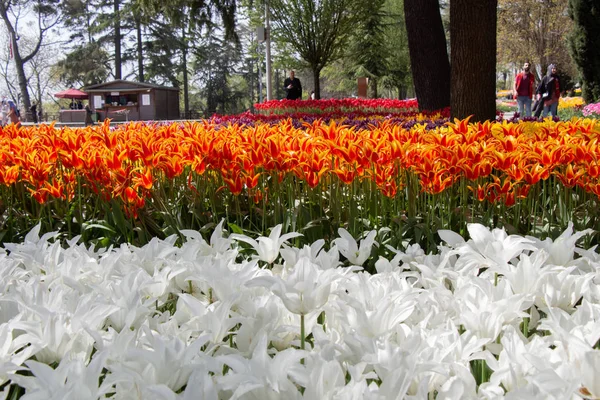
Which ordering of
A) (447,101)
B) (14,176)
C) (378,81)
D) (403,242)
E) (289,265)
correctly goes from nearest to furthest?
(289,265), (403,242), (14,176), (447,101), (378,81)

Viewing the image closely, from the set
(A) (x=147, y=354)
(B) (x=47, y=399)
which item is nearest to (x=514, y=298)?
(A) (x=147, y=354)

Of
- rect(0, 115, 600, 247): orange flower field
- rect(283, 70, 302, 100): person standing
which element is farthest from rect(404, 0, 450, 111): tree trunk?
rect(283, 70, 302, 100): person standing

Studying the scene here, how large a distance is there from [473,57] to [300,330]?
5012 millimetres

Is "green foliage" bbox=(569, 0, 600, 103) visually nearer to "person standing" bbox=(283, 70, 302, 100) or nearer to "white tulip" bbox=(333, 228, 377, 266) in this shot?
"person standing" bbox=(283, 70, 302, 100)

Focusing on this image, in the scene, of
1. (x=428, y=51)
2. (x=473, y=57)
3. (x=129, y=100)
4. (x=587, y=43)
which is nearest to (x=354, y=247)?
(x=473, y=57)

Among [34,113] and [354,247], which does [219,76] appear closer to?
[34,113]

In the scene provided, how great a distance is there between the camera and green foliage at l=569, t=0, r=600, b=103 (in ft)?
75.6

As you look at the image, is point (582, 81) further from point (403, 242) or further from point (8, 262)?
point (8, 262)

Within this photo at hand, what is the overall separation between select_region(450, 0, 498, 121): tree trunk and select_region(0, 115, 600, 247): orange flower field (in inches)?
78.9

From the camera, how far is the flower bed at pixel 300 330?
98 cm

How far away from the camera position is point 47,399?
0.93 m

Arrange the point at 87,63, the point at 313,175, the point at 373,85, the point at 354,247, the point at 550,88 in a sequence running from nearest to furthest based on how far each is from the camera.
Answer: the point at 354,247 → the point at 313,175 → the point at 550,88 → the point at 373,85 → the point at 87,63

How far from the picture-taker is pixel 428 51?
9.92 metres

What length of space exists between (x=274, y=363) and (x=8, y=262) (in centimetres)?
103
